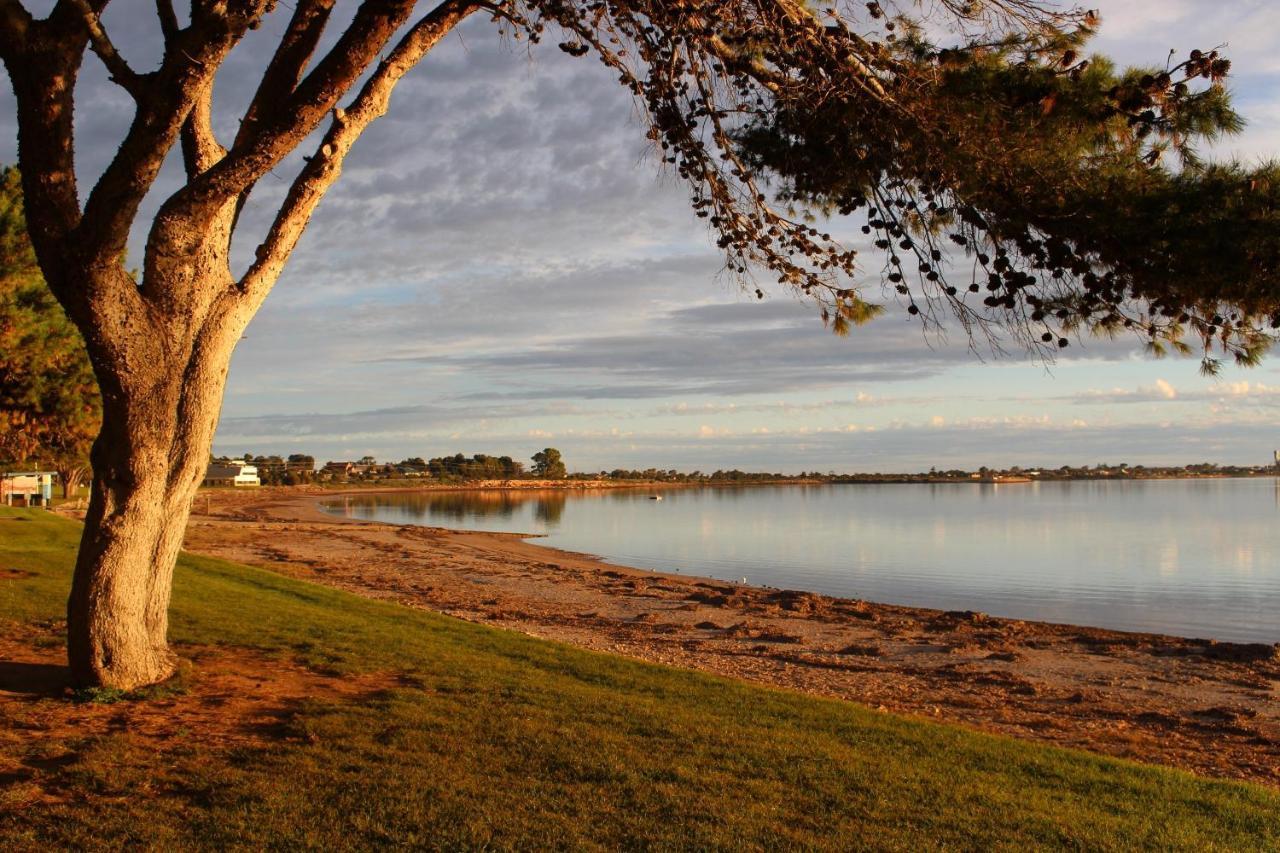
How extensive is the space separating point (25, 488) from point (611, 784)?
54.0 metres

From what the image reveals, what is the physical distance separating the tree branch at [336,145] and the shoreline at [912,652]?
841 cm

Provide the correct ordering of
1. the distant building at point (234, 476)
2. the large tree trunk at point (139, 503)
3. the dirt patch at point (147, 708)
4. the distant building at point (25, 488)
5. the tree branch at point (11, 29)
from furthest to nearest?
the distant building at point (234, 476), the distant building at point (25, 488), the large tree trunk at point (139, 503), the tree branch at point (11, 29), the dirt patch at point (147, 708)

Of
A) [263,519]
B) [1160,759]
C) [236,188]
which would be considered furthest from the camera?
[263,519]

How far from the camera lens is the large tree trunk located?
6.43 meters

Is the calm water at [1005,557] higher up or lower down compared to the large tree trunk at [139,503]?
lower down

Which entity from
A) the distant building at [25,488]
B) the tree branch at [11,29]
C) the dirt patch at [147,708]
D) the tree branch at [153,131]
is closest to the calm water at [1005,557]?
the dirt patch at [147,708]

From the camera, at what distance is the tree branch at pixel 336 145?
661 cm

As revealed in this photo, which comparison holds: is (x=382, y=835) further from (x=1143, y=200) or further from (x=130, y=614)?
(x=1143, y=200)

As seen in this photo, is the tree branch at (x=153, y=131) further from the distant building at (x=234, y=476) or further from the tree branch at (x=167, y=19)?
the distant building at (x=234, y=476)

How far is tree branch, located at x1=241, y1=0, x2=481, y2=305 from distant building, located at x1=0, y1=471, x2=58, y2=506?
1844 inches

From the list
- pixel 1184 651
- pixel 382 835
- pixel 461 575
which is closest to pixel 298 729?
pixel 382 835

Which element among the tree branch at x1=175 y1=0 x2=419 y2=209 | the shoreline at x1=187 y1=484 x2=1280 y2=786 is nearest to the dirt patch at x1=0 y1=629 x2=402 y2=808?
the tree branch at x1=175 y1=0 x2=419 y2=209

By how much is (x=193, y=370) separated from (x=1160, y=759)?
9.70 metres

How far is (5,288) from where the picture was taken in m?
14.7
